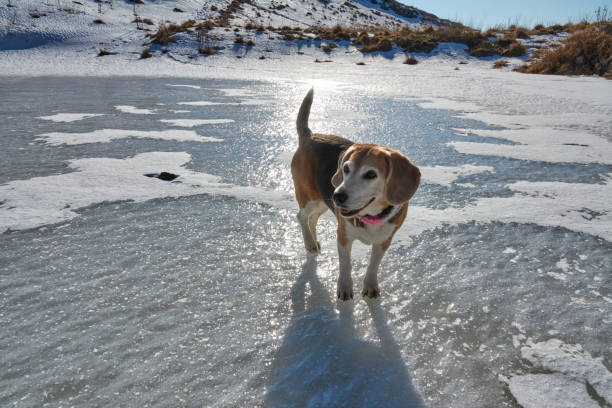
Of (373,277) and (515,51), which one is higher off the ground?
(515,51)

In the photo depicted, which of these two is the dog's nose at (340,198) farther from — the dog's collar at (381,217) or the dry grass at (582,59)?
the dry grass at (582,59)

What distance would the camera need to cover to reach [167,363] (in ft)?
5.44

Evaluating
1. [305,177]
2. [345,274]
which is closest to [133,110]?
[305,177]

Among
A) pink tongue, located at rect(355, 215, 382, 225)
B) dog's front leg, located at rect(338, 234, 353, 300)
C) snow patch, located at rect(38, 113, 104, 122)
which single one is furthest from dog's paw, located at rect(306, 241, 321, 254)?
snow patch, located at rect(38, 113, 104, 122)

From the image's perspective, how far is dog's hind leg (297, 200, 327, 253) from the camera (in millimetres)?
2701

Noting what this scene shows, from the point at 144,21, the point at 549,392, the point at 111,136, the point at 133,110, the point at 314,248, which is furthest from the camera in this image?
the point at 144,21

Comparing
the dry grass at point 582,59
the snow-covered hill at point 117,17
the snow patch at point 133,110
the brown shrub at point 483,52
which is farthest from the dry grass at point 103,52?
the dry grass at point 582,59

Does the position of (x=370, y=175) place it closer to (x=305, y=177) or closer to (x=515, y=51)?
(x=305, y=177)

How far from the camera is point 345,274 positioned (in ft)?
7.28

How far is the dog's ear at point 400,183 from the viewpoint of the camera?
200cm

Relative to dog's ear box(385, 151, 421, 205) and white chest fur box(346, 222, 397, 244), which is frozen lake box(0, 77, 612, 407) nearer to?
white chest fur box(346, 222, 397, 244)

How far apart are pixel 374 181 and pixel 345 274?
0.62 metres

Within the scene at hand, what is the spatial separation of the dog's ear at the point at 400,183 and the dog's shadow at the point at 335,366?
656 mm

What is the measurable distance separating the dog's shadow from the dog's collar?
500 millimetres
